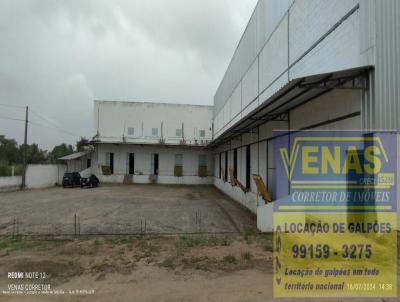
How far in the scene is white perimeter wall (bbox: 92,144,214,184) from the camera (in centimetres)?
2617

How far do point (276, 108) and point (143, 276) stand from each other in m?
6.07

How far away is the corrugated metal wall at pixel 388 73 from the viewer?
516cm

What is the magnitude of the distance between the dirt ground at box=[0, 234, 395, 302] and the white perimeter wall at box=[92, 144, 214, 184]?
1930cm

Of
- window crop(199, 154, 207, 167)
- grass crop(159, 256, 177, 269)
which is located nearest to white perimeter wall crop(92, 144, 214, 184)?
window crop(199, 154, 207, 167)

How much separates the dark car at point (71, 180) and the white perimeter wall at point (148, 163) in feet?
14.0

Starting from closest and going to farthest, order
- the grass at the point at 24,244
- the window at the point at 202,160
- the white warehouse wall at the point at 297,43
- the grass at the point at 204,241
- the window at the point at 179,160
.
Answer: the white warehouse wall at the point at 297,43 < the grass at the point at 24,244 < the grass at the point at 204,241 < the window at the point at 179,160 < the window at the point at 202,160

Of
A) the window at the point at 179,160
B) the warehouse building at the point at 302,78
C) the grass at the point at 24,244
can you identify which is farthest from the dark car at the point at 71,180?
the grass at the point at 24,244

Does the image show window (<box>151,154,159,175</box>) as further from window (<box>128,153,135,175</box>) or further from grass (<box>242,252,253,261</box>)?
grass (<box>242,252,253,261</box>)

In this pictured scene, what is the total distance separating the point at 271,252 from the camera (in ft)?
19.0

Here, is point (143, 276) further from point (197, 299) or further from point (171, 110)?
point (171, 110)

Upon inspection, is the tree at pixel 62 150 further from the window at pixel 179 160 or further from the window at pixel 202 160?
the window at pixel 202 160

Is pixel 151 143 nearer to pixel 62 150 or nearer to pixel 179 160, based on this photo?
pixel 179 160

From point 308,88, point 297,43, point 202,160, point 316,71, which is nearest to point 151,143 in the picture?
point 202,160

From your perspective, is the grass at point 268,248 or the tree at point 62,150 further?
the tree at point 62,150
